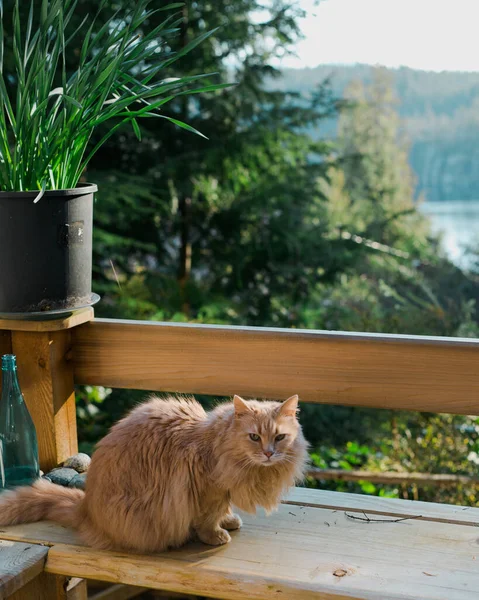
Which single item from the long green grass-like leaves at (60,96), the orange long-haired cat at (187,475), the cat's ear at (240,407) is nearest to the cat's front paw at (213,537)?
the orange long-haired cat at (187,475)

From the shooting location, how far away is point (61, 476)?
1666 mm

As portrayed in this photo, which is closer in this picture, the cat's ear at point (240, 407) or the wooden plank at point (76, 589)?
the cat's ear at point (240, 407)

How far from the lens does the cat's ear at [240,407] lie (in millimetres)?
1372

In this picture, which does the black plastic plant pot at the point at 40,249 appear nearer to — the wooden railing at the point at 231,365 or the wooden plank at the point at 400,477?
the wooden railing at the point at 231,365

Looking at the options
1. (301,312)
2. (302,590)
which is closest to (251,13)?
(301,312)

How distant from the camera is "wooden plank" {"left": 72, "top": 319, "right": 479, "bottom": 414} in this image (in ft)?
5.15

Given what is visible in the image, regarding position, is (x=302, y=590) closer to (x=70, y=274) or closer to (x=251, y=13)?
(x=70, y=274)

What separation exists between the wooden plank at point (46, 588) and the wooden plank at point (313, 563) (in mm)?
176

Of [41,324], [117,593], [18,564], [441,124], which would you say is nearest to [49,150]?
[41,324]

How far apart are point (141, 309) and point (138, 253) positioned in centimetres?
60

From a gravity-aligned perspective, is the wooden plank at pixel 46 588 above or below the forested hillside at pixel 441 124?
Answer: below

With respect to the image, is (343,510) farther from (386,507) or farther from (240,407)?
(240,407)

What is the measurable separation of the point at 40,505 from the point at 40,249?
53cm

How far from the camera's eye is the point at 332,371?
163cm
